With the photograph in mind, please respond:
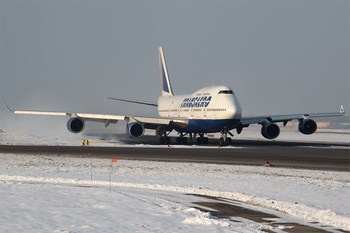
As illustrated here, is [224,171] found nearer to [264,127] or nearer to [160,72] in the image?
[264,127]

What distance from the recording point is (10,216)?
27.3 ft

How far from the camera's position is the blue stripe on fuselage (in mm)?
35438

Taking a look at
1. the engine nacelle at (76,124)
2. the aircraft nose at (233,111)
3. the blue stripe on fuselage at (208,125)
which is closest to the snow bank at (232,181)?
the aircraft nose at (233,111)

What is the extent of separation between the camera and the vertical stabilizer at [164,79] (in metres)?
51.0

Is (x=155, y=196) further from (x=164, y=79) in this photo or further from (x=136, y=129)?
(x=164, y=79)

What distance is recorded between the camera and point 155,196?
37.3 ft

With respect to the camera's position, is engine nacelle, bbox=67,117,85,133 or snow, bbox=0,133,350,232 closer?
snow, bbox=0,133,350,232

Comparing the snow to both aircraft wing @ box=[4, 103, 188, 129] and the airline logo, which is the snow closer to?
the airline logo

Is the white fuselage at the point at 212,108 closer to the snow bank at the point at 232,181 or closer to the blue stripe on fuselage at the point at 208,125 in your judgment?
the blue stripe on fuselage at the point at 208,125

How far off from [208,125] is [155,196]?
2618 centimetres

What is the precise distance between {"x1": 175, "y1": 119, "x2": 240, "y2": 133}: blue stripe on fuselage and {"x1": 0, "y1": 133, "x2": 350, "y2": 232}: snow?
1674 cm

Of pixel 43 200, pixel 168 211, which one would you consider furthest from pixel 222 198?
pixel 43 200

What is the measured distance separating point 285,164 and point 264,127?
1914 cm

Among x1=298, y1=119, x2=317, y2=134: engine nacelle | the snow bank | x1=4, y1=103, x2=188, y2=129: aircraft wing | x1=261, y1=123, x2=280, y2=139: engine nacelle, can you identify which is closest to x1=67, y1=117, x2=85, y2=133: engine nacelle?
x1=4, y1=103, x2=188, y2=129: aircraft wing
